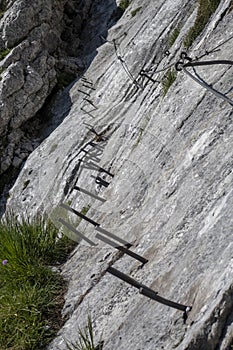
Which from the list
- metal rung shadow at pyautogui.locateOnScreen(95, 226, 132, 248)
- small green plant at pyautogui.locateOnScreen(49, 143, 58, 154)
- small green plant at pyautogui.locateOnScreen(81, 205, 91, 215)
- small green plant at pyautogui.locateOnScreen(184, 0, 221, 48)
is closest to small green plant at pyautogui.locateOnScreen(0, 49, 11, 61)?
small green plant at pyautogui.locateOnScreen(49, 143, 58, 154)

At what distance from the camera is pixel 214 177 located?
429 centimetres

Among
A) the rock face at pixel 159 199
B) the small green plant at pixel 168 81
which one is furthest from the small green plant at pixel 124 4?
the small green plant at pixel 168 81

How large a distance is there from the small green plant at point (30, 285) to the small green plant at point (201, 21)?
11.5ft

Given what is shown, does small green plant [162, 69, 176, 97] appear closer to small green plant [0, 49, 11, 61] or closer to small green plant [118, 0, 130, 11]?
small green plant [0, 49, 11, 61]

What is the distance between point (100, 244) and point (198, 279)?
201cm

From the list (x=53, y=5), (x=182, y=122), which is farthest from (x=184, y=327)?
(x=53, y=5)

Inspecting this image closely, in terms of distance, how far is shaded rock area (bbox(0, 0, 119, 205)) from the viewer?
11.0m

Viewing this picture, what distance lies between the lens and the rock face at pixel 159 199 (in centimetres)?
354

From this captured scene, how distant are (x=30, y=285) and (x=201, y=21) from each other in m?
4.61

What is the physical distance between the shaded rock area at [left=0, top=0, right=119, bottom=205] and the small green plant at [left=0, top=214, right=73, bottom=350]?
14.8ft

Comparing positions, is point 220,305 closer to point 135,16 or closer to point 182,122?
point 182,122

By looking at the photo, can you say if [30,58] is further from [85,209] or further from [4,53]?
[85,209]

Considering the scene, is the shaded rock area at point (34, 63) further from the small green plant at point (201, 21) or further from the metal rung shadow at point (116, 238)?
the metal rung shadow at point (116, 238)

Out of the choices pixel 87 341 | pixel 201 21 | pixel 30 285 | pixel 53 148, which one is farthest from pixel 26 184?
pixel 87 341
